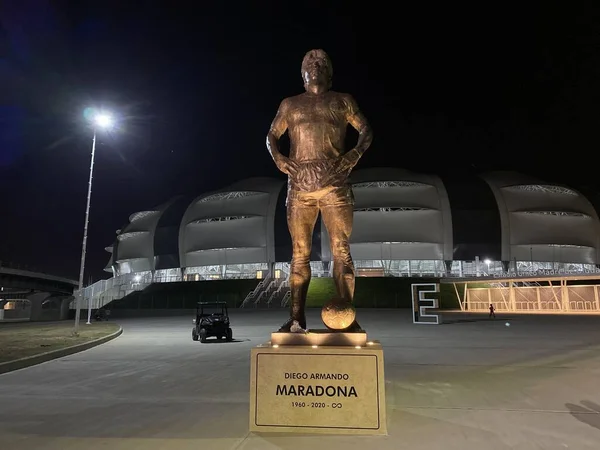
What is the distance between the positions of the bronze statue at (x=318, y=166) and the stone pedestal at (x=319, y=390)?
2.34ft

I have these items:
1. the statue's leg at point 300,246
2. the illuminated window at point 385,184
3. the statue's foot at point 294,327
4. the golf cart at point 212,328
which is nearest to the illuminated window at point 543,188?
the illuminated window at point 385,184

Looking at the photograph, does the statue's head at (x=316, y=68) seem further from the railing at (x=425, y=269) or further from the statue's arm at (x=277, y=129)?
the railing at (x=425, y=269)

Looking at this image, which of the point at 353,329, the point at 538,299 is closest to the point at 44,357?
the point at 353,329

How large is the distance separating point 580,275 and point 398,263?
38.6 metres

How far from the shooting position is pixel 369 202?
2464 inches

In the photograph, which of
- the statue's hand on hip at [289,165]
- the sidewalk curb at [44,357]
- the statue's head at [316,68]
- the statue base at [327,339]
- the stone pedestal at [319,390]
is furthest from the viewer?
the sidewalk curb at [44,357]

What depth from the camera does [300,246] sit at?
5551mm

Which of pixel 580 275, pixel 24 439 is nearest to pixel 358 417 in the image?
pixel 24 439

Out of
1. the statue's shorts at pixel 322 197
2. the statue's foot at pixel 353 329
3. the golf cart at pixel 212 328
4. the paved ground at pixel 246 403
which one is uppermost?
the statue's shorts at pixel 322 197

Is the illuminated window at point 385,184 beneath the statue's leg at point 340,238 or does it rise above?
above

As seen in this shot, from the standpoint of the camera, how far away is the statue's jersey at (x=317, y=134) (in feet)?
17.4

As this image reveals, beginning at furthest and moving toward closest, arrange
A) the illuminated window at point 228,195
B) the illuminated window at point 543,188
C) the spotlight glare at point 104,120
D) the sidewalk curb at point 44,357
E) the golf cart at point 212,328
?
1. the illuminated window at point 228,195
2. the illuminated window at point 543,188
3. the spotlight glare at point 104,120
4. the golf cart at point 212,328
5. the sidewalk curb at point 44,357

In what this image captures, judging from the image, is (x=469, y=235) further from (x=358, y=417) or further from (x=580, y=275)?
(x=358, y=417)

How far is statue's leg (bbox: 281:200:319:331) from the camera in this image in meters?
5.45
